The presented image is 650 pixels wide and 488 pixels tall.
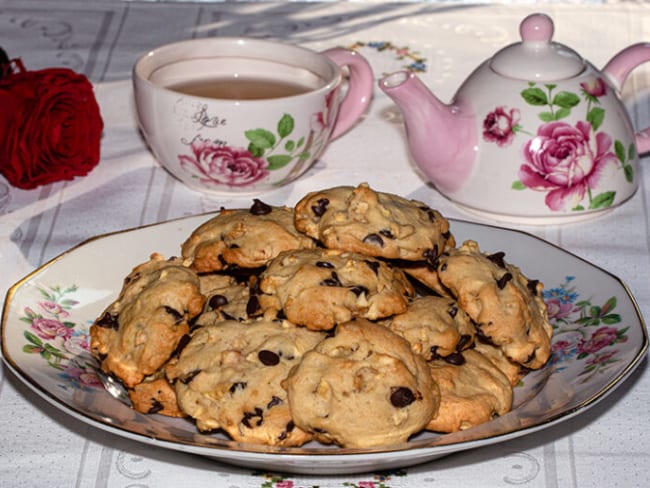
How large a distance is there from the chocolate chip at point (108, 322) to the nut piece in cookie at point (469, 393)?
0.33 meters

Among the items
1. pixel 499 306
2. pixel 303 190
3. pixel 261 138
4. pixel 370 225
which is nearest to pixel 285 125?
pixel 261 138

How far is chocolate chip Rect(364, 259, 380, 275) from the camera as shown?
1048mm

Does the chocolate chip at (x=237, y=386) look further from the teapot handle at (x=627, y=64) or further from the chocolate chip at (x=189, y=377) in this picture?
the teapot handle at (x=627, y=64)

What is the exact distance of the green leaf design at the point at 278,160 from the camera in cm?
151

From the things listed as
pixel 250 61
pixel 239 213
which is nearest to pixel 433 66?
pixel 250 61

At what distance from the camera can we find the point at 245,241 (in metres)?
1.13

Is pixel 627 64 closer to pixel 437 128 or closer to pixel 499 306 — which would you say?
pixel 437 128

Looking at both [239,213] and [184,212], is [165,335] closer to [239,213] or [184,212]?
[239,213]

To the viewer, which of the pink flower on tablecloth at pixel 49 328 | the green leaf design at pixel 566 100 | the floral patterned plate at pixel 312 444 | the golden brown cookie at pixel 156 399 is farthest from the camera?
the green leaf design at pixel 566 100

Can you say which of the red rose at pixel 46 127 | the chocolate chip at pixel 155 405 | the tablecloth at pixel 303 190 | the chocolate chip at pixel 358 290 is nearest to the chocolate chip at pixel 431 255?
the chocolate chip at pixel 358 290

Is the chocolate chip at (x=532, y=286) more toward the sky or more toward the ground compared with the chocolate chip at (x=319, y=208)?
more toward the ground

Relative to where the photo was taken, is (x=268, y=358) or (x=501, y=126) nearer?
(x=268, y=358)

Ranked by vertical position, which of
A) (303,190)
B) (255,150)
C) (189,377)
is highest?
(189,377)

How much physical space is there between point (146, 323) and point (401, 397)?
11.1 inches
